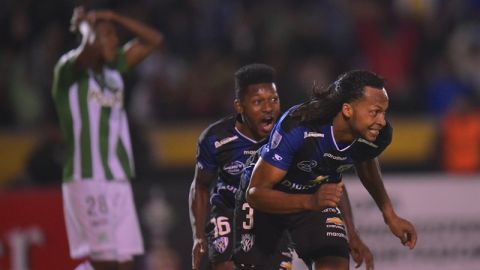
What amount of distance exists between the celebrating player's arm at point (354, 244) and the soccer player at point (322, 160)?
0.28 meters

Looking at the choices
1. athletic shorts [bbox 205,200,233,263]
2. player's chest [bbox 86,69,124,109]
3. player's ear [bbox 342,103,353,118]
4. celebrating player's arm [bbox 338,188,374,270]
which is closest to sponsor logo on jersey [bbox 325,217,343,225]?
celebrating player's arm [bbox 338,188,374,270]

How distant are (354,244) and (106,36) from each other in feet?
8.93

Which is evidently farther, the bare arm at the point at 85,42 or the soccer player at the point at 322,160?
the bare arm at the point at 85,42

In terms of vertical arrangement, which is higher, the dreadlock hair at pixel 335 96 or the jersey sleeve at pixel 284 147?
the dreadlock hair at pixel 335 96

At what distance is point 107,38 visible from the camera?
28.5 ft

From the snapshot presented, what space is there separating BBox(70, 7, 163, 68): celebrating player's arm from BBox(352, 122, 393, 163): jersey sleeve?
101 inches

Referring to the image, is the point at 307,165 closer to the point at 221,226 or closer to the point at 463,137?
the point at 221,226

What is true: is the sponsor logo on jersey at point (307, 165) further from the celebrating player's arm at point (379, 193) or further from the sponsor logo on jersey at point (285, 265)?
the sponsor logo on jersey at point (285, 265)

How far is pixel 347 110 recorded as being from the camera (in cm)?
672

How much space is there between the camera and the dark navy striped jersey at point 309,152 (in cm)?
673

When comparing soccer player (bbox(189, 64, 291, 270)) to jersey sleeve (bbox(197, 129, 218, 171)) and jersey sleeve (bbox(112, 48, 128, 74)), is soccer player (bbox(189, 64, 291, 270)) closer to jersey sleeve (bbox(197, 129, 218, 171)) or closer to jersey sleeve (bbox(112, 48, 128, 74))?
jersey sleeve (bbox(197, 129, 218, 171))

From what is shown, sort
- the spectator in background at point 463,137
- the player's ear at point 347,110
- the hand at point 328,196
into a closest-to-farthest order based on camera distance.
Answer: the hand at point 328,196 → the player's ear at point 347,110 → the spectator in background at point 463,137

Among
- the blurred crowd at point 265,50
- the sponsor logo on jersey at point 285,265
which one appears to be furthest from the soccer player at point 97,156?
the blurred crowd at point 265,50

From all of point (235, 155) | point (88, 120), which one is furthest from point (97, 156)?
point (235, 155)
